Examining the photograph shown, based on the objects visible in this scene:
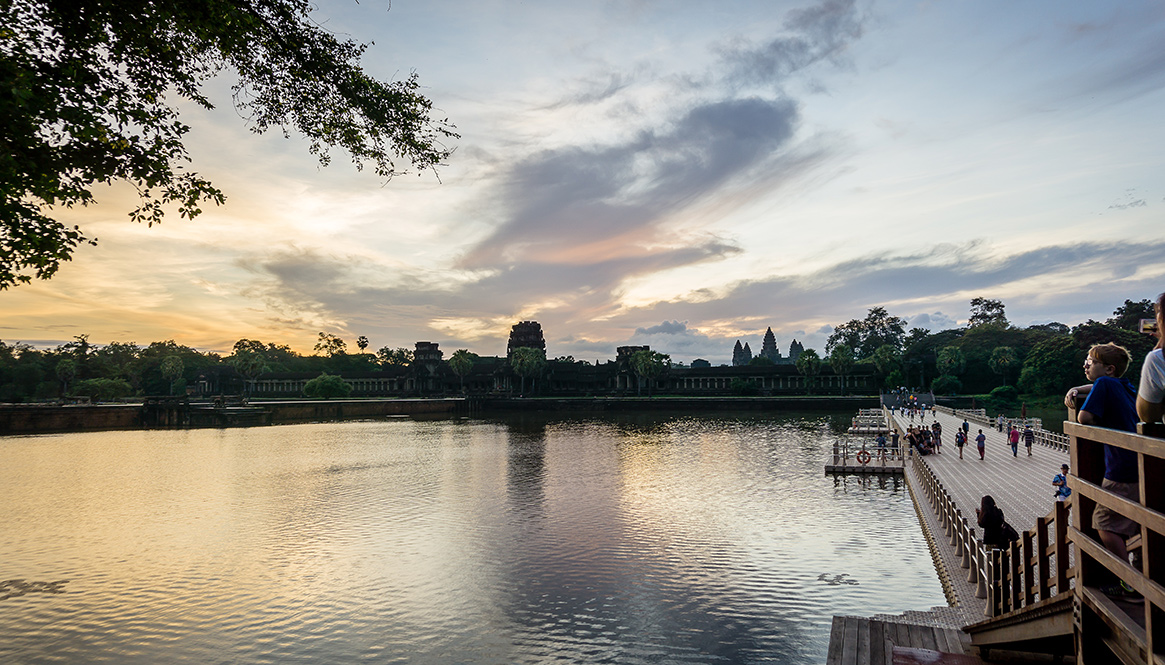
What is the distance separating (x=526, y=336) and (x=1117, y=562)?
142021mm

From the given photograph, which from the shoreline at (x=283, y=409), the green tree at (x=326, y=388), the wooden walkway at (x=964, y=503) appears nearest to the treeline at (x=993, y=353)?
the shoreline at (x=283, y=409)

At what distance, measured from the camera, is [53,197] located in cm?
888

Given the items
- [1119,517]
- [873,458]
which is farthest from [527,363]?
[1119,517]

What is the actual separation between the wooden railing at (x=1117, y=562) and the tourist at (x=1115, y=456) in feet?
0.33

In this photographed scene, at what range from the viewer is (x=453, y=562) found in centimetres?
1881

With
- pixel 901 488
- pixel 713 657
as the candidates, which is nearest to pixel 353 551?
pixel 713 657

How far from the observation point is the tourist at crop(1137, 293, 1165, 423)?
166 inches

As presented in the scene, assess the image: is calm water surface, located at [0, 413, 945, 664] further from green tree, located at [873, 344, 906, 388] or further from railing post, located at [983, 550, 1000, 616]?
green tree, located at [873, 344, 906, 388]

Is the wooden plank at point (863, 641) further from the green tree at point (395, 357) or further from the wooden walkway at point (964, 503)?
the green tree at point (395, 357)

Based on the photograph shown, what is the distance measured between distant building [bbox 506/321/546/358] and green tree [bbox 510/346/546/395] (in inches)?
587

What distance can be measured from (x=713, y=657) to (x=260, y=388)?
472ft

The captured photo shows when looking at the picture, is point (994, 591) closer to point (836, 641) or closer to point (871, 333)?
point (836, 641)

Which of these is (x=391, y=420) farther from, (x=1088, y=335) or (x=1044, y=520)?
(x=1088, y=335)

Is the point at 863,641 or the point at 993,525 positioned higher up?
the point at 993,525
